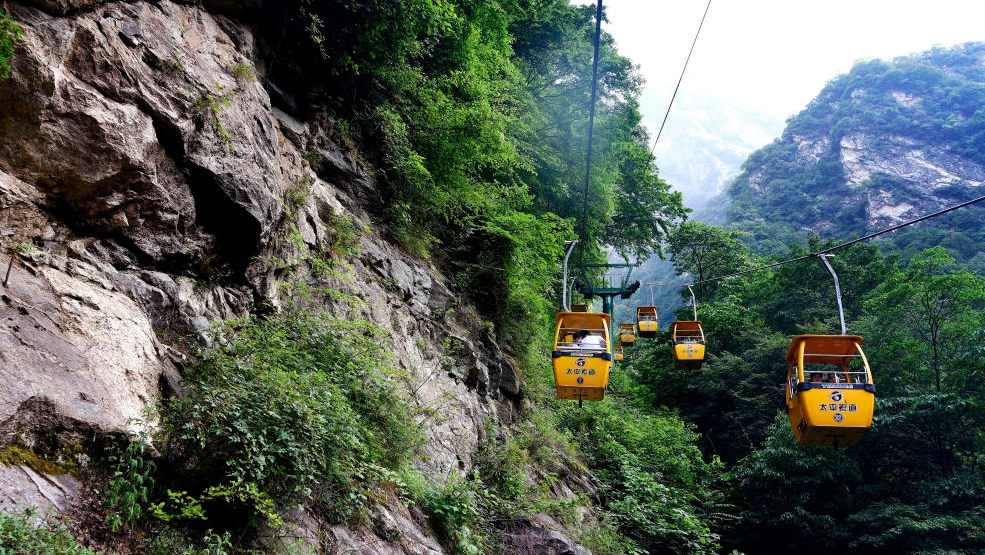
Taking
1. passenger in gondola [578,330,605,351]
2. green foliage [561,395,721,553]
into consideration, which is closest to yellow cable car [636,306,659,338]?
green foliage [561,395,721,553]

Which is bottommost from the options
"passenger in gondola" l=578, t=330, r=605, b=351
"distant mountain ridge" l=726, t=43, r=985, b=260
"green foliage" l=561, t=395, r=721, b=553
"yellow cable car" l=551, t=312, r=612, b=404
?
"green foliage" l=561, t=395, r=721, b=553

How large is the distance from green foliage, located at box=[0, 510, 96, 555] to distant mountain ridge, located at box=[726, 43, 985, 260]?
2390 inches

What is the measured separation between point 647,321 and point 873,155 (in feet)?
229

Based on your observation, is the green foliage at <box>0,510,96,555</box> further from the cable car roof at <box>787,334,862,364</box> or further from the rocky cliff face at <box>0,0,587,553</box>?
the cable car roof at <box>787,334,862,364</box>

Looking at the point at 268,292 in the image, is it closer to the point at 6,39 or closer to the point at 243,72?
the point at 243,72

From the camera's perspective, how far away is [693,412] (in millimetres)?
28938

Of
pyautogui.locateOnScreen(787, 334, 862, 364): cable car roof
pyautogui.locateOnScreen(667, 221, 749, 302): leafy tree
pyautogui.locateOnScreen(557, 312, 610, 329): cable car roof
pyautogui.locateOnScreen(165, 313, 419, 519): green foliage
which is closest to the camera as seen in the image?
pyautogui.locateOnScreen(165, 313, 419, 519): green foliage

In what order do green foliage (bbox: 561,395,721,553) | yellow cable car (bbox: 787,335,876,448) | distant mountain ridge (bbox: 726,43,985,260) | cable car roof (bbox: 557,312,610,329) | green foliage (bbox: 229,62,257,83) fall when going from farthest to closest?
distant mountain ridge (bbox: 726,43,985,260) → green foliage (bbox: 561,395,721,553) → cable car roof (bbox: 557,312,610,329) → yellow cable car (bbox: 787,335,876,448) → green foliage (bbox: 229,62,257,83)

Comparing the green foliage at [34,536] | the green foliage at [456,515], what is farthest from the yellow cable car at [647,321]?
the green foliage at [34,536]

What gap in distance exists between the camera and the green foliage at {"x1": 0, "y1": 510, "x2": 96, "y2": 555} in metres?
2.62

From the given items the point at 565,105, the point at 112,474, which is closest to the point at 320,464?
the point at 112,474

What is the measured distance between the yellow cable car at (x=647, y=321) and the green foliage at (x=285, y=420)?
53.8 ft

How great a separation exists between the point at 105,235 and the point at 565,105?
15.1 metres

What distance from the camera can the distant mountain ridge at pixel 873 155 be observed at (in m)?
62.2
